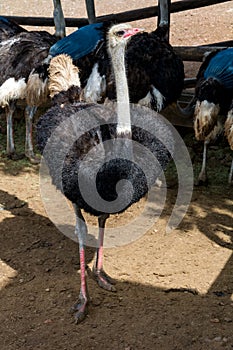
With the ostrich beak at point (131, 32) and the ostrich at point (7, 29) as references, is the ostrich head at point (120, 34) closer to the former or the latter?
the ostrich beak at point (131, 32)

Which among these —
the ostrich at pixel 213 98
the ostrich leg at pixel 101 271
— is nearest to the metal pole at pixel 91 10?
the ostrich at pixel 213 98

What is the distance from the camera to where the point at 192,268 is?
439 centimetres

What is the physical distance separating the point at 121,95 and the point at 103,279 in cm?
130

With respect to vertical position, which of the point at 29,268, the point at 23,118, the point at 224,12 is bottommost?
the point at 224,12

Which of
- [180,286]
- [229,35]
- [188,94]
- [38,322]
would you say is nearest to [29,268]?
[38,322]

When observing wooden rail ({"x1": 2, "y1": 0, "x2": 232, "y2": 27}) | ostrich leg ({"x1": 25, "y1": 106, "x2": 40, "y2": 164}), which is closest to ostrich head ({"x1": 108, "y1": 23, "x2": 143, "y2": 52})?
ostrich leg ({"x1": 25, "y1": 106, "x2": 40, "y2": 164})

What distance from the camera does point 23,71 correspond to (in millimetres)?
6328

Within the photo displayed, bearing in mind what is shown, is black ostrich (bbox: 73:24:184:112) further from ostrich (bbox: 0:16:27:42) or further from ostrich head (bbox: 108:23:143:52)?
ostrich head (bbox: 108:23:143:52)

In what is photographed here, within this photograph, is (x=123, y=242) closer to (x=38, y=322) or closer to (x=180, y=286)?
(x=180, y=286)

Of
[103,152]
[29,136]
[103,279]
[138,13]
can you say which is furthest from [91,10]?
[103,279]

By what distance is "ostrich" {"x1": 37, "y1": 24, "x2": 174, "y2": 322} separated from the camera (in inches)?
144

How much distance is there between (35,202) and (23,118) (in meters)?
2.52

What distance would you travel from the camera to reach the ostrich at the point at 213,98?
5410mm

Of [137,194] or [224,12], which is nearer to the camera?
[137,194]
